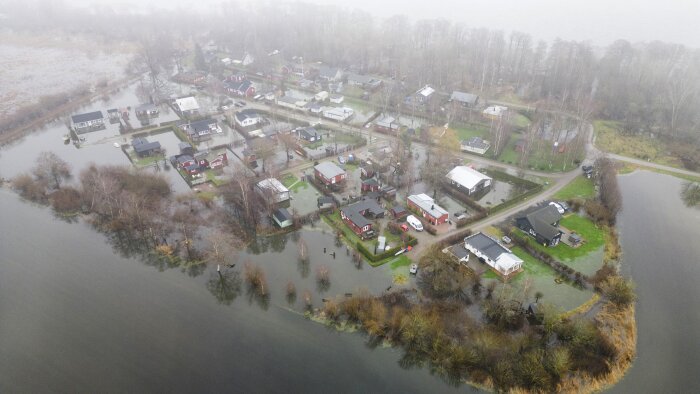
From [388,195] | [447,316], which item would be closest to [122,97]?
[388,195]

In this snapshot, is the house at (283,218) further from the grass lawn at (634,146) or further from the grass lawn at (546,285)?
the grass lawn at (634,146)

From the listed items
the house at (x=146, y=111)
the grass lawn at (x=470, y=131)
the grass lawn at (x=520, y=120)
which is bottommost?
the grass lawn at (x=520, y=120)

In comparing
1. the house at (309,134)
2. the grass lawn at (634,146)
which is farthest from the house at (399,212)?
the grass lawn at (634,146)

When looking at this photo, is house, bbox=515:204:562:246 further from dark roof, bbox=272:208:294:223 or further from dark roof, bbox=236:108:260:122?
dark roof, bbox=236:108:260:122

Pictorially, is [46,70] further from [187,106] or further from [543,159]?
[543,159]

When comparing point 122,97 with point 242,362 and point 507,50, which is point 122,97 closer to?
point 242,362

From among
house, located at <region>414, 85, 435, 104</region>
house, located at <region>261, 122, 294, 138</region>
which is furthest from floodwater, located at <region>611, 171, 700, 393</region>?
house, located at <region>261, 122, 294, 138</region>
